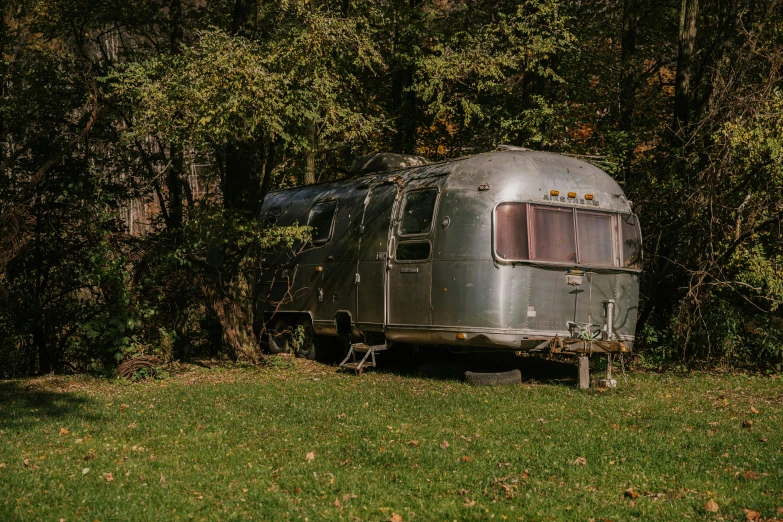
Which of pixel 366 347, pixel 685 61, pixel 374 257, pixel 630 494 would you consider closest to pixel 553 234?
pixel 374 257

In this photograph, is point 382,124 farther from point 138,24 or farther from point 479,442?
point 479,442

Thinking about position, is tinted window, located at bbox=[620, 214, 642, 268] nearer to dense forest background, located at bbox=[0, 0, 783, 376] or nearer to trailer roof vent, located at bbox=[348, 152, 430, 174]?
dense forest background, located at bbox=[0, 0, 783, 376]

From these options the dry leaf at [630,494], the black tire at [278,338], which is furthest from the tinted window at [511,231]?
the black tire at [278,338]

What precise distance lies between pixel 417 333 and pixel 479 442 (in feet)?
16.0

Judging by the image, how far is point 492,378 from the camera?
42.0 feet

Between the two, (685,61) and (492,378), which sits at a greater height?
(685,61)

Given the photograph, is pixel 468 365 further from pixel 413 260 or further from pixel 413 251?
pixel 413 251

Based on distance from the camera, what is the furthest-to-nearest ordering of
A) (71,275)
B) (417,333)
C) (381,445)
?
(71,275), (417,333), (381,445)

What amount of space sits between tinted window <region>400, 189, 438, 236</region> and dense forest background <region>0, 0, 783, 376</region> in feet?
6.14

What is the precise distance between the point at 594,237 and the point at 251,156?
615 centimetres

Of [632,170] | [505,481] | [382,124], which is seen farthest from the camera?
[382,124]

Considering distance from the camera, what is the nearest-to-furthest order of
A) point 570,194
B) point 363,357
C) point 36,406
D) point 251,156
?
point 36,406 < point 570,194 < point 363,357 < point 251,156

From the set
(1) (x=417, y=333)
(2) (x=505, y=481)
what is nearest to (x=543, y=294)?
(1) (x=417, y=333)

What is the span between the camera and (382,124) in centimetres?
2030
